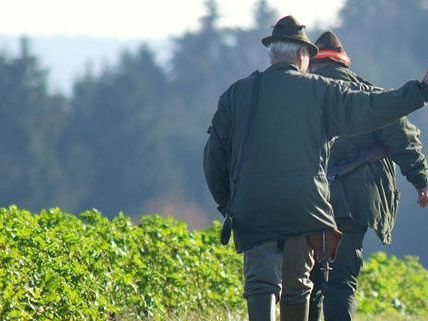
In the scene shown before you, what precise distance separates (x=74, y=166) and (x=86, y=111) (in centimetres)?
344

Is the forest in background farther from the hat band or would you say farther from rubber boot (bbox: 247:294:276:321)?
rubber boot (bbox: 247:294:276:321)

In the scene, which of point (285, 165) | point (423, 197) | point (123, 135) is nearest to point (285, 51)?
point (285, 165)

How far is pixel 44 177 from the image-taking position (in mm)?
74188

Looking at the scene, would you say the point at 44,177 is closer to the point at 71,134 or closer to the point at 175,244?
the point at 71,134

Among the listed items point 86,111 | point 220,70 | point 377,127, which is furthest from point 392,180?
point 220,70

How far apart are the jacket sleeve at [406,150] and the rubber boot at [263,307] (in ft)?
4.42

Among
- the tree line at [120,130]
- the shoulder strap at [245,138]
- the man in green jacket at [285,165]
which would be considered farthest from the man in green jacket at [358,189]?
the tree line at [120,130]

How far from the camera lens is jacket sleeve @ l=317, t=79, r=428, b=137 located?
7.53 m

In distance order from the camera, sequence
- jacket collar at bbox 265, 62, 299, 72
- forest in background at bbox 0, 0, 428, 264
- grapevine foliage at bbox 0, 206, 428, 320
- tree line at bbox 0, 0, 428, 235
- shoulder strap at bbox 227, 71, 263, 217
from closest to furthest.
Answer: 1. shoulder strap at bbox 227, 71, 263, 217
2. jacket collar at bbox 265, 62, 299, 72
3. grapevine foliage at bbox 0, 206, 428, 320
4. forest in background at bbox 0, 0, 428, 264
5. tree line at bbox 0, 0, 428, 235

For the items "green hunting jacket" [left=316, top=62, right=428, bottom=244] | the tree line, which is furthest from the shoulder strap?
the tree line

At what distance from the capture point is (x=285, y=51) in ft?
25.9

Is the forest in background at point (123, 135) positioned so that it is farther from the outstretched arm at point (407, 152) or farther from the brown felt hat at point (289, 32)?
the brown felt hat at point (289, 32)

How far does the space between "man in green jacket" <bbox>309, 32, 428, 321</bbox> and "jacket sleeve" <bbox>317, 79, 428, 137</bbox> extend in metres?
0.85

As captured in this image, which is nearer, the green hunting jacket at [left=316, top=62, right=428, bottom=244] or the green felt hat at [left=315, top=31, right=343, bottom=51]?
the green hunting jacket at [left=316, top=62, right=428, bottom=244]
